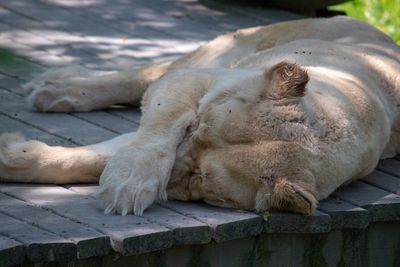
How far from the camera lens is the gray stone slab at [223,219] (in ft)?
12.4

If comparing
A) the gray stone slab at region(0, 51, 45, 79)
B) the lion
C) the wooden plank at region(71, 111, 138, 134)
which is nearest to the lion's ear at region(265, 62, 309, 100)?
the lion

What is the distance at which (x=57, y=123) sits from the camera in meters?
4.98

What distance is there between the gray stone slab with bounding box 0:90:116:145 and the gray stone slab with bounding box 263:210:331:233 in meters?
1.11

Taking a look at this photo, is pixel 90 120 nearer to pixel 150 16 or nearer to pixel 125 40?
pixel 125 40

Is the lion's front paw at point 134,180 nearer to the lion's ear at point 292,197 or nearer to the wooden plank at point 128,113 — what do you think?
the lion's ear at point 292,197

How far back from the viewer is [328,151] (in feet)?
13.4

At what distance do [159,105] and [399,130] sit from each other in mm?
1334

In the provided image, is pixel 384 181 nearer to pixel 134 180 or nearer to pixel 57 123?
pixel 134 180

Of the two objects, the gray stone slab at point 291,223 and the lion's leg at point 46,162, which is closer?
the gray stone slab at point 291,223

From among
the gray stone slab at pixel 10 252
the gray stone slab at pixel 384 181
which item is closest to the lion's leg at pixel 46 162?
the gray stone slab at pixel 10 252

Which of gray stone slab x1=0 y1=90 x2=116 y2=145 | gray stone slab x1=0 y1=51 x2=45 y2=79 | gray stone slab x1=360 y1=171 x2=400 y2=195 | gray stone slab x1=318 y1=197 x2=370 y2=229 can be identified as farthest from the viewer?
gray stone slab x1=0 y1=51 x2=45 y2=79

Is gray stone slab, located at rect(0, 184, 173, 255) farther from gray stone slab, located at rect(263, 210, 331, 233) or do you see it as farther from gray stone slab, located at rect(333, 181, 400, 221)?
gray stone slab, located at rect(333, 181, 400, 221)

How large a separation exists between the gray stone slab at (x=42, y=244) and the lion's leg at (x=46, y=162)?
24.7 inches

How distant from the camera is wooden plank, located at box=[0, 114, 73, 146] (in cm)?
463
